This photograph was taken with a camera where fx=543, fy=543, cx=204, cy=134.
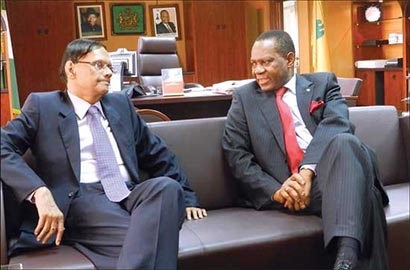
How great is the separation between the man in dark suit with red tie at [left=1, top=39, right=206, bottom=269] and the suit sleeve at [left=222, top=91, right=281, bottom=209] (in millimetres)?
215

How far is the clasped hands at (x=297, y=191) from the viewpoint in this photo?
2068mm

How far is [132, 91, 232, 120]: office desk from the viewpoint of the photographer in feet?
12.6

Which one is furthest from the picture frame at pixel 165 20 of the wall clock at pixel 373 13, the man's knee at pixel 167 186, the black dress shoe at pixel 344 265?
the black dress shoe at pixel 344 265

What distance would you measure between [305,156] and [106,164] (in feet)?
2.57

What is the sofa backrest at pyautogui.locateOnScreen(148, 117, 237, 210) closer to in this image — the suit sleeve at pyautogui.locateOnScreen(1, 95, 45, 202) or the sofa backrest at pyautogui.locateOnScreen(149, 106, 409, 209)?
the sofa backrest at pyautogui.locateOnScreen(149, 106, 409, 209)

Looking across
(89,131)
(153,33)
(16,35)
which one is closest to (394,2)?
(153,33)

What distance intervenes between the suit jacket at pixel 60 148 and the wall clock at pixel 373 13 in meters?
6.30

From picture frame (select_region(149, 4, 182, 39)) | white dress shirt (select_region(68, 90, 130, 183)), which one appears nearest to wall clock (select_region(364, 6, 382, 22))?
picture frame (select_region(149, 4, 182, 39))

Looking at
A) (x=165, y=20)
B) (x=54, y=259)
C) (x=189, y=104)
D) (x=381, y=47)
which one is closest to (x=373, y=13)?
(x=381, y=47)

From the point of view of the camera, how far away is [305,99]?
237 centimetres

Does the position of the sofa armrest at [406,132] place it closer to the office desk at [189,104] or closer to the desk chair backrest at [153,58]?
the office desk at [189,104]

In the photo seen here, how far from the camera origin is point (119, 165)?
2059mm

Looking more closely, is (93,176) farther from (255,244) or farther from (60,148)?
(255,244)

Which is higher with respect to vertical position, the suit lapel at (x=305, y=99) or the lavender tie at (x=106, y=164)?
the suit lapel at (x=305, y=99)
